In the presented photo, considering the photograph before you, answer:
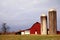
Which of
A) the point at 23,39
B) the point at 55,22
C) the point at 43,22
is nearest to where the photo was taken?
the point at 23,39

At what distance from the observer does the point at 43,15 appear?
12359 millimetres

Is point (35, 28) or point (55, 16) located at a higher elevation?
point (55, 16)

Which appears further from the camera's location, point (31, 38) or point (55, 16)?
point (55, 16)

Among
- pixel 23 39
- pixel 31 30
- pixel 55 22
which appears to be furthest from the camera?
pixel 31 30

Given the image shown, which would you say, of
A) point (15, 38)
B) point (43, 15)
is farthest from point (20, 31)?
point (15, 38)

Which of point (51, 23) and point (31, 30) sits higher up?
point (51, 23)

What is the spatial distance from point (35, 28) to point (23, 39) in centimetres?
1694

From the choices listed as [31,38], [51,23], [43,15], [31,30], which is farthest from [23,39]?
[31,30]

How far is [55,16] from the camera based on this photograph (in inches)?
447

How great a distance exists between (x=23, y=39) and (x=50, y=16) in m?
3.86

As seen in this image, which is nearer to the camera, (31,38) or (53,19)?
(31,38)

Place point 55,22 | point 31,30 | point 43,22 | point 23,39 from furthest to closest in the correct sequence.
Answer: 1. point 31,30
2. point 43,22
3. point 55,22
4. point 23,39

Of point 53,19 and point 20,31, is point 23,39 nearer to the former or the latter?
point 53,19

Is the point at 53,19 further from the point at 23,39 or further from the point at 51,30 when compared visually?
the point at 23,39
